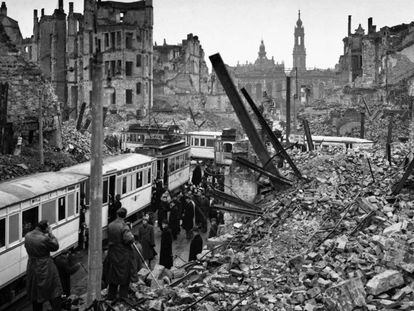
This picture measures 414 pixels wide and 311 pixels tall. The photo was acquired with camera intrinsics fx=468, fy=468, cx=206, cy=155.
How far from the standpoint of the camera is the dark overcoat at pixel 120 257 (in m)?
8.08

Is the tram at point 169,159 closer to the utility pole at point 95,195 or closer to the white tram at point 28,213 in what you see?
the white tram at point 28,213

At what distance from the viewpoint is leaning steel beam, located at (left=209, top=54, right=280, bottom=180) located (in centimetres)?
1195

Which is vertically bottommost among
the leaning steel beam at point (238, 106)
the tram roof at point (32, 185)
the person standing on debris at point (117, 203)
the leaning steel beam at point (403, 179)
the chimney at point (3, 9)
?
the person standing on debris at point (117, 203)

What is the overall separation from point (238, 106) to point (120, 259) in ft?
18.9

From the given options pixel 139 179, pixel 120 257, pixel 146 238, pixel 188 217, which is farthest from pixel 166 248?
pixel 139 179

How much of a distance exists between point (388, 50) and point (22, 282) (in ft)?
132

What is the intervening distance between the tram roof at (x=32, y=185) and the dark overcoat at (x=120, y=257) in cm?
256

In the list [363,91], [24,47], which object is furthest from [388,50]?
[24,47]

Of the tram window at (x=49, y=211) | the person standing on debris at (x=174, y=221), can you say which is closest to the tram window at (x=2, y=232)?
the tram window at (x=49, y=211)

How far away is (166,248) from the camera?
1216 centimetres

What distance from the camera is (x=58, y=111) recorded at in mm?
22656

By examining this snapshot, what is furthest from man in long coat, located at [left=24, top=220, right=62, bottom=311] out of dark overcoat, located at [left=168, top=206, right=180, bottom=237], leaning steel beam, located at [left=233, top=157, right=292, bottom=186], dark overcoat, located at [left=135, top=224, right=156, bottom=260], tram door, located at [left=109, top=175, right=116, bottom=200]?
dark overcoat, located at [left=168, top=206, right=180, bottom=237]

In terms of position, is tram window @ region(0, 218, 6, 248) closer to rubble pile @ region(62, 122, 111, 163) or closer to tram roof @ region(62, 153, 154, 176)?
tram roof @ region(62, 153, 154, 176)

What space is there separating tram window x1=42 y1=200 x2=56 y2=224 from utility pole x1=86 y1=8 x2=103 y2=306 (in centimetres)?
398
